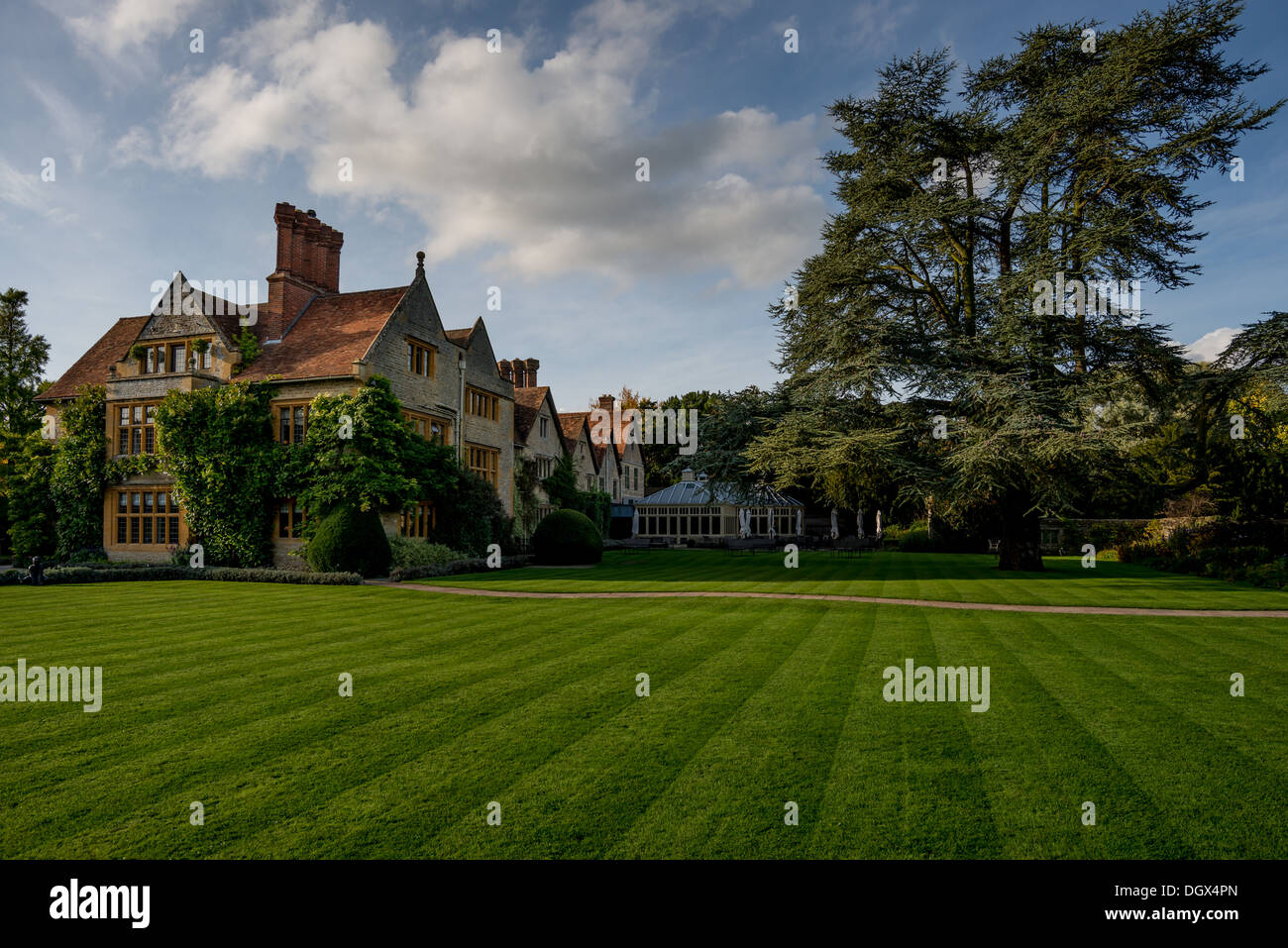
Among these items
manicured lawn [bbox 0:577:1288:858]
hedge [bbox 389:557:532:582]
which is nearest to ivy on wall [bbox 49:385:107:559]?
hedge [bbox 389:557:532:582]

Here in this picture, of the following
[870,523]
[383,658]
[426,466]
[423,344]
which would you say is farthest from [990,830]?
[870,523]

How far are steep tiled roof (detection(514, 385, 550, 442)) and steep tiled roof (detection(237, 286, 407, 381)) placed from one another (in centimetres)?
1265

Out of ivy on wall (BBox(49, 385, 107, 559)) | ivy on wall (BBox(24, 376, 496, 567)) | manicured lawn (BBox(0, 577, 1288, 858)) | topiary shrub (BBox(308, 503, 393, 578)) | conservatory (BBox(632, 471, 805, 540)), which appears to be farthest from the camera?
conservatory (BBox(632, 471, 805, 540))

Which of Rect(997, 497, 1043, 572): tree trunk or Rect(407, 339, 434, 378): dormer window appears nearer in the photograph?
Rect(997, 497, 1043, 572): tree trunk

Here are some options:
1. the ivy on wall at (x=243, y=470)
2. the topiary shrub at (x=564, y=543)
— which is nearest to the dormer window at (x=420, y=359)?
the ivy on wall at (x=243, y=470)

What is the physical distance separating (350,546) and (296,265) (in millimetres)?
13747

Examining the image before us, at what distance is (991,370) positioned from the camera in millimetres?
24594

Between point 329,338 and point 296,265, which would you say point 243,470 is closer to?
point 329,338

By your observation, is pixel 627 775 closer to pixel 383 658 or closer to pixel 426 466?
pixel 383 658

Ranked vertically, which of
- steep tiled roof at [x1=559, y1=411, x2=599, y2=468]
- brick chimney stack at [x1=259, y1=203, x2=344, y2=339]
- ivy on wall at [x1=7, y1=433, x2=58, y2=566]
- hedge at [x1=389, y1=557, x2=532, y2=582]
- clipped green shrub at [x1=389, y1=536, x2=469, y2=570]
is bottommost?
hedge at [x1=389, y1=557, x2=532, y2=582]

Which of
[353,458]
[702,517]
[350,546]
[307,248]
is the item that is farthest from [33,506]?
[702,517]

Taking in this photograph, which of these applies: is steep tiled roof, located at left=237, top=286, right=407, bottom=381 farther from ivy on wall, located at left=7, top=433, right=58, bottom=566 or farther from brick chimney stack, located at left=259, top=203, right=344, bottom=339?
ivy on wall, located at left=7, top=433, right=58, bottom=566

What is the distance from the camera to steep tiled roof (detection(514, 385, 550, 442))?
40000 mm
